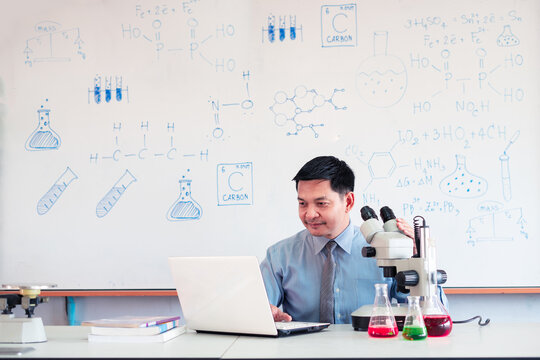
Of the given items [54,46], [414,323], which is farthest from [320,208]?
[54,46]

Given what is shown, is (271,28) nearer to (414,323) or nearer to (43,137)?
(43,137)

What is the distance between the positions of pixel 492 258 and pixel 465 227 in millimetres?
198

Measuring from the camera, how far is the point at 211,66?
3.17 metres

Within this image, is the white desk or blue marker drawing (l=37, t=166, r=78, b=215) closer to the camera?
the white desk

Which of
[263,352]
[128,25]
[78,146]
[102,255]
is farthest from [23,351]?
[128,25]

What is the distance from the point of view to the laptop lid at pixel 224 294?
5.70ft

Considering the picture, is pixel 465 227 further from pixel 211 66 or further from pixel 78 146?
pixel 78 146

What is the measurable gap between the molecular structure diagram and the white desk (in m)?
1.43

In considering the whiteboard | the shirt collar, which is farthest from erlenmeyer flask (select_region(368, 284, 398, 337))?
the whiteboard

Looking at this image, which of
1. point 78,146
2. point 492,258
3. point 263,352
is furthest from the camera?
point 78,146

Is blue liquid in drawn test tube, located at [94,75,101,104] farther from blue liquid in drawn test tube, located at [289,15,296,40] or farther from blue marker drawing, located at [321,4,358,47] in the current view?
blue marker drawing, located at [321,4,358,47]

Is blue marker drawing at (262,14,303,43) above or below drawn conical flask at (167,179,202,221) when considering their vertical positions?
above

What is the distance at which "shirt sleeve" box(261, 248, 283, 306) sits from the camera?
2498 mm

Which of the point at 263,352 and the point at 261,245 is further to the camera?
the point at 261,245
